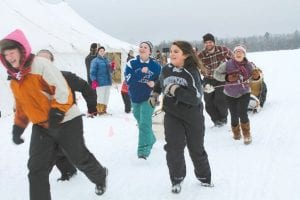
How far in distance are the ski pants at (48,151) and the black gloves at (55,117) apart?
10cm

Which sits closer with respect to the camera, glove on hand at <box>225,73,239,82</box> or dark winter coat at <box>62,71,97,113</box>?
dark winter coat at <box>62,71,97,113</box>

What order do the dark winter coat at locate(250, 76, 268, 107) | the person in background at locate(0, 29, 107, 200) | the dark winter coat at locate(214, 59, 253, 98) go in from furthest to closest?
the dark winter coat at locate(250, 76, 268, 107)
the dark winter coat at locate(214, 59, 253, 98)
the person in background at locate(0, 29, 107, 200)

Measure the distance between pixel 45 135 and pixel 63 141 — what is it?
19 centimetres

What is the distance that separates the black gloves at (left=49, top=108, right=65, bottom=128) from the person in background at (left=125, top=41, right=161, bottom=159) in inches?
97.6

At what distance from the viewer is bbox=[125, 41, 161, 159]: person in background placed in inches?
267

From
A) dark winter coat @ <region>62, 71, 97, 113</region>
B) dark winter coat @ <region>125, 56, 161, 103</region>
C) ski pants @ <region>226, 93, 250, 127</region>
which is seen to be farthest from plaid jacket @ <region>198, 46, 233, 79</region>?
dark winter coat @ <region>62, 71, 97, 113</region>

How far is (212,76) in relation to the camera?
366 inches

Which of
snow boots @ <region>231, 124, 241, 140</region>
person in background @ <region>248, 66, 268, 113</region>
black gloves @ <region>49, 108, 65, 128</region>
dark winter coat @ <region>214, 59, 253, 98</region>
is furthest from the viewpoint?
person in background @ <region>248, 66, 268, 113</region>

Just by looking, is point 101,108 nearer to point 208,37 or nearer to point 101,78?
point 101,78

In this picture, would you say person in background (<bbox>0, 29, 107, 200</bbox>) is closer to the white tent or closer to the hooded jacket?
the hooded jacket

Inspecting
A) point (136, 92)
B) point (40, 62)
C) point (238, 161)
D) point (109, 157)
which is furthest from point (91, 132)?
point (40, 62)

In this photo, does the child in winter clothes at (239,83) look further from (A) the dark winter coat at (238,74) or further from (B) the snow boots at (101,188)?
(B) the snow boots at (101,188)

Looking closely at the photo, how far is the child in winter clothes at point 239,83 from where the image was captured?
296 inches

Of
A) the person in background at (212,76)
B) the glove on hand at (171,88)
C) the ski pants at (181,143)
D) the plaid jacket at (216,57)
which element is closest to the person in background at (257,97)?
the person in background at (212,76)
